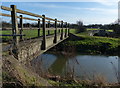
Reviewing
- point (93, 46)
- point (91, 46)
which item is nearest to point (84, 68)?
point (91, 46)

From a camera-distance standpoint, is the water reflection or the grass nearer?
the water reflection

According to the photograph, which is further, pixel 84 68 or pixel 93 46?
pixel 93 46

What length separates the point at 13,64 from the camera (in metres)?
3.54

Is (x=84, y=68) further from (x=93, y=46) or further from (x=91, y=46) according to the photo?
(x=93, y=46)

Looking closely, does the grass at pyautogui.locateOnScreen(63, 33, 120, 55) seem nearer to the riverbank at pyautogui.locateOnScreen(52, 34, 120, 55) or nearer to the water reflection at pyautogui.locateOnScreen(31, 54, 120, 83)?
the riverbank at pyautogui.locateOnScreen(52, 34, 120, 55)

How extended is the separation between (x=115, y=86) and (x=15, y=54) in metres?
4.27

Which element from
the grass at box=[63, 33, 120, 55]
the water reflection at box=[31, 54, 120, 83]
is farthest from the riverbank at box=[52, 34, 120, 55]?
the water reflection at box=[31, 54, 120, 83]

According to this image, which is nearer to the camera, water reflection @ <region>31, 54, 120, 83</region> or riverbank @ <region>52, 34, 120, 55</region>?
water reflection @ <region>31, 54, 120, 83</region>

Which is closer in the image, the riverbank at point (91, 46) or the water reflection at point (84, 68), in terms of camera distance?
the water reflection at point (84, 68)

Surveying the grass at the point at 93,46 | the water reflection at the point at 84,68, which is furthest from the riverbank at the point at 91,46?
the water reflection at the point at 84,68

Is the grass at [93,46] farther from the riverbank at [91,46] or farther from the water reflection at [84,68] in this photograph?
the water reflection at [84,68]

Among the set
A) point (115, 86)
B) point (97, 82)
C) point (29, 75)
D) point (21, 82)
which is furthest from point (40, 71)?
point (115, 86)

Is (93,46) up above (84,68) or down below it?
above

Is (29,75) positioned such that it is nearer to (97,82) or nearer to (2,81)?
(2,81)
